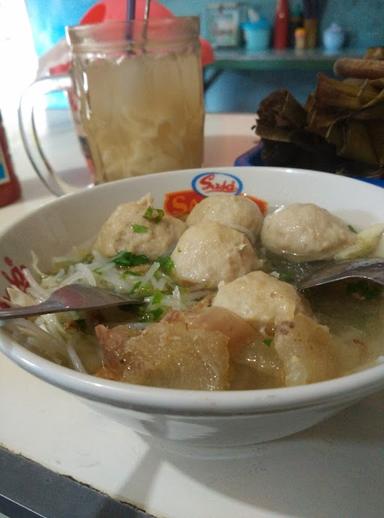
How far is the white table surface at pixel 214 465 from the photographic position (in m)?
0.46

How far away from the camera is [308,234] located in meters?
0.75

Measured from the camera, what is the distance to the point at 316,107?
3.59ft

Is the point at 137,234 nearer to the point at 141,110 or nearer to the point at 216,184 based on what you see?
the point at 216,184

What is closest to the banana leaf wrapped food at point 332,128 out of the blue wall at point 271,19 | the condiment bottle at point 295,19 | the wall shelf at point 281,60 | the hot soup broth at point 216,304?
the hot soup broth at point 216,304

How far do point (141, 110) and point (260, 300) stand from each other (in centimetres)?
63

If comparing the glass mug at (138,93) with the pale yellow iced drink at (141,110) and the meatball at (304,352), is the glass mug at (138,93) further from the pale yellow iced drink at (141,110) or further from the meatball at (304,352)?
the meatball at (304,352)

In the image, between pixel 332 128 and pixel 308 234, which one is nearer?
pixel 308 234

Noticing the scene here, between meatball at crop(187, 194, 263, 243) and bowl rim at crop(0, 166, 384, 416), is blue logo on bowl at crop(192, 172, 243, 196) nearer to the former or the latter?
meatball at crop(187, 194, 263, 243)

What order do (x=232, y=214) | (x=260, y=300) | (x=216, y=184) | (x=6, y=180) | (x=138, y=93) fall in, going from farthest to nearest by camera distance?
1. (x=6, y=180)
2. (x=138, y=93)
3. (x=216, y=184)
4. (x=232, y=214)
5. (x=260, y=300)

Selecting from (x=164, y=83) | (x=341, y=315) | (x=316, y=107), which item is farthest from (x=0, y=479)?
(x=316, y=107)

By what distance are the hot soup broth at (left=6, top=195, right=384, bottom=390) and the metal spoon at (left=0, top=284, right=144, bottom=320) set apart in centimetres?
3

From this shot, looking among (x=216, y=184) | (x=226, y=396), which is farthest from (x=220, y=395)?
(x=216, y=184)

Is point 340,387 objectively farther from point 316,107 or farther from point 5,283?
point 316,107

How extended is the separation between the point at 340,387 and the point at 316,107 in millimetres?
883
